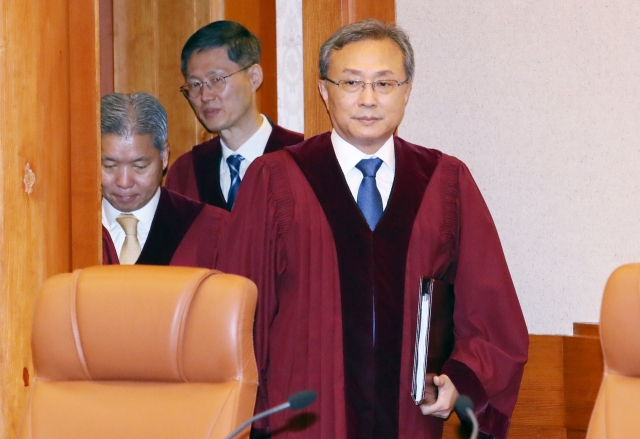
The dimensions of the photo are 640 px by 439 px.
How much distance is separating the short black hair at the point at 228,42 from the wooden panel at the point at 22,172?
0.51m

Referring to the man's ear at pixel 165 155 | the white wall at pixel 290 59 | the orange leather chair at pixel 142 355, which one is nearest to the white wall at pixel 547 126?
the white wall at pixel 290 59

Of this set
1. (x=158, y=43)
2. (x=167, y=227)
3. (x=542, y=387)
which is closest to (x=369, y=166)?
(x=167, y=227)

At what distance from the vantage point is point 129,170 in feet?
9.08

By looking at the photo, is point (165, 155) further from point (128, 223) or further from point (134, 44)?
point (134, 44)

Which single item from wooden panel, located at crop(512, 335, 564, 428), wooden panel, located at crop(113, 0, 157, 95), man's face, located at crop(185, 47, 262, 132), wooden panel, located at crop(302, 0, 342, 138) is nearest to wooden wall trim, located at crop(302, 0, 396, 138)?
wooden panel, located at crop(302, 0, 342, 138)

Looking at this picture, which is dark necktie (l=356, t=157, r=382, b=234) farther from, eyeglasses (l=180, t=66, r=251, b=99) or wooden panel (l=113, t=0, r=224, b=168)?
wooden panel (l=113, t=0, r=224, b=168)

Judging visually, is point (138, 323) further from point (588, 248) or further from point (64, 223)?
point (588, 248)

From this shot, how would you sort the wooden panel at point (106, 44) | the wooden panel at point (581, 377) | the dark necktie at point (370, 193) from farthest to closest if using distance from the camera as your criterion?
the wooden panel at point (106, 44) < the wooden panel at point (581, 377) < the dark necktie at point (370, 193)

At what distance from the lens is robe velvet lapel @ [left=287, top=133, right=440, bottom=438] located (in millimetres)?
2303

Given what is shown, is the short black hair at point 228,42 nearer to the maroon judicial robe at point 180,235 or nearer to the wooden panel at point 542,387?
the maroon judicial robe at point 180,235

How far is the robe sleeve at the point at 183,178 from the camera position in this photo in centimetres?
295

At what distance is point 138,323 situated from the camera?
175 cm

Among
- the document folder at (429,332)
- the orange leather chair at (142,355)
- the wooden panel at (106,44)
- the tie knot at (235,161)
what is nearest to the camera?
the orange leather chair at (142,355)

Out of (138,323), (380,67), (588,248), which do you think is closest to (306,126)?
(380,67)
